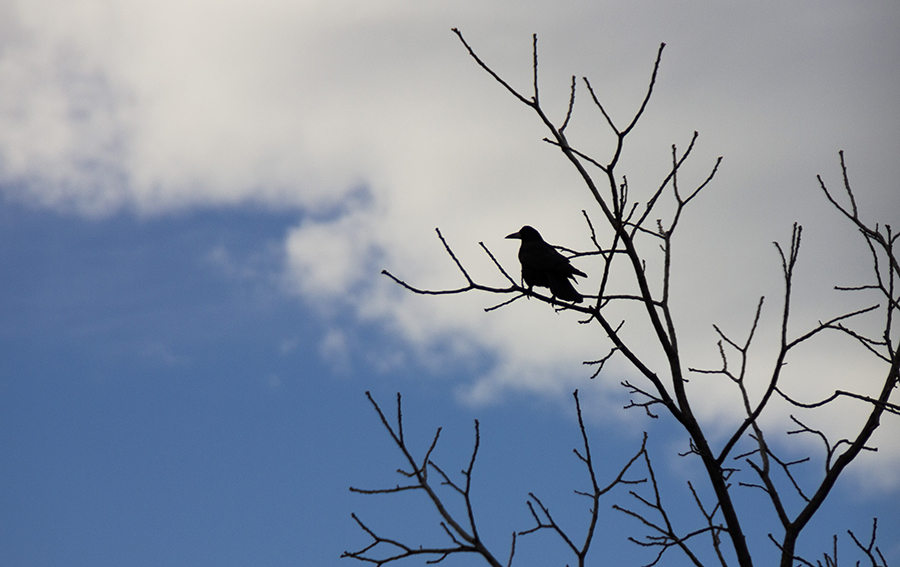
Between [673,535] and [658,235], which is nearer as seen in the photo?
[673,535]

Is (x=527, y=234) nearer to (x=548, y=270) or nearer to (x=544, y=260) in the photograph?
(x=544, y=260)

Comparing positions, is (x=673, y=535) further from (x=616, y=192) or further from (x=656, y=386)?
(x=616, y=192)

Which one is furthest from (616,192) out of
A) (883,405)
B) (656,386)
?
(883,405)

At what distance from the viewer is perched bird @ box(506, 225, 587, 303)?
6.56m

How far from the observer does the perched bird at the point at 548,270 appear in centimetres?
656

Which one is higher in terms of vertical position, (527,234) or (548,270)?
(527,234)

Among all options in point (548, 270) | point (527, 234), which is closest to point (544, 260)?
point (548, 270)

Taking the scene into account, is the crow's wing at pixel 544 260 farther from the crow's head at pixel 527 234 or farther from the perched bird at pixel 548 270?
the crow's head at pixel 527 234

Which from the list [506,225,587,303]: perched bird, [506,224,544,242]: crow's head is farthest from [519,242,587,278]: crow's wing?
[506,224,544,242]: crow's head

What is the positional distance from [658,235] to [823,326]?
0.97 meters

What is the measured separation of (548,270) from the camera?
666 cm

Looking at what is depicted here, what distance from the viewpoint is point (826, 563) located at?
3.74 m

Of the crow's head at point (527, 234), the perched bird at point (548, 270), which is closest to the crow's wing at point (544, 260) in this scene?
the perched bird at point (548, 270)

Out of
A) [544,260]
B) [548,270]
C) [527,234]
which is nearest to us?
[548,270]
